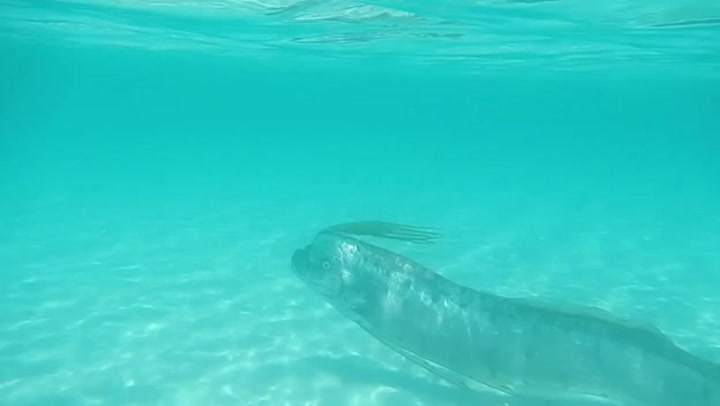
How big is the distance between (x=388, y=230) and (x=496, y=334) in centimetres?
161

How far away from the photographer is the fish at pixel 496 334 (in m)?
5.95

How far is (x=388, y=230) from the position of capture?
6.64 metres

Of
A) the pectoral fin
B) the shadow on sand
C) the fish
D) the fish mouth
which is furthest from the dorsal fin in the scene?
the shadow on sand

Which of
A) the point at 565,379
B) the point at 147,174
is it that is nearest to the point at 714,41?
the point at 565,379

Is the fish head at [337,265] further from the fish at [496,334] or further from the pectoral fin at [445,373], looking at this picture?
the pectoral fin at [445,373]

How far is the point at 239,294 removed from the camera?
12.8 metres

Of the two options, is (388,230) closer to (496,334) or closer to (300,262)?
(300,262)

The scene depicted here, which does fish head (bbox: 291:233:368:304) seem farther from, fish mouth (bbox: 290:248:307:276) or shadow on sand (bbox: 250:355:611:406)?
shadow on sand (bbox: 250:355:611:406)

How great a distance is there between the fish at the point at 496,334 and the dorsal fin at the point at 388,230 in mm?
12

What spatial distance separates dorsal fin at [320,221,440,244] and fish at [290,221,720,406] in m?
0.01

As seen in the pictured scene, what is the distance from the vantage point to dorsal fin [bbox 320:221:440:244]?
21.5 feet

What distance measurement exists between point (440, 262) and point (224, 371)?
809cm

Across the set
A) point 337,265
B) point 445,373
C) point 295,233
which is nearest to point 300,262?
point 337,265

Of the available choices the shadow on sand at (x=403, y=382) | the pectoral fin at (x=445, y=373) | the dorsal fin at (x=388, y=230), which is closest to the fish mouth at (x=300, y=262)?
the dorsal fin at (x=388, y=230)
